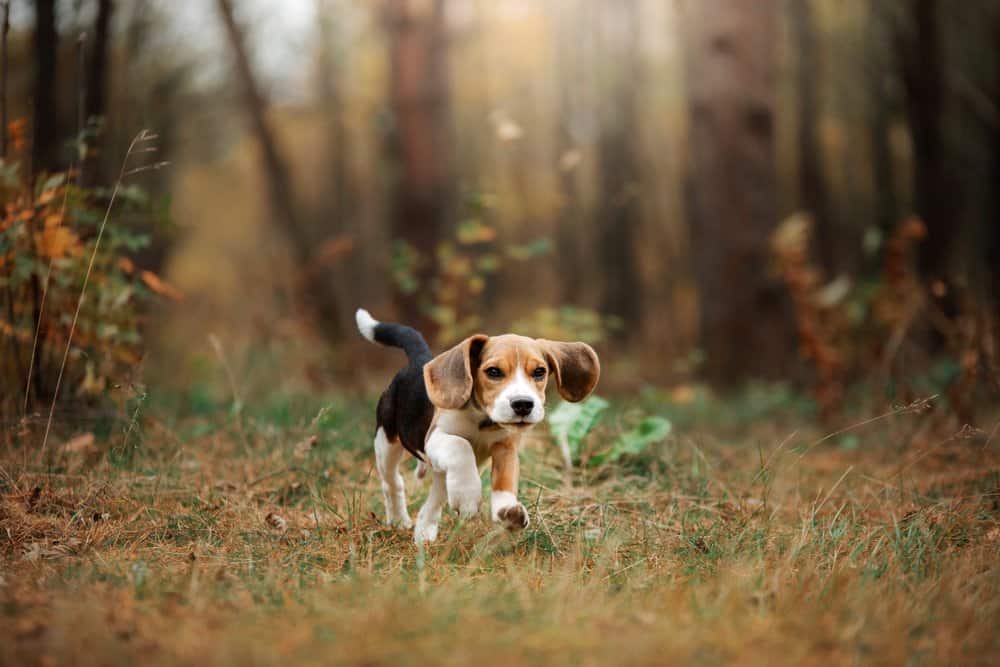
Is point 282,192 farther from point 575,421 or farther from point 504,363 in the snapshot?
point 504,363

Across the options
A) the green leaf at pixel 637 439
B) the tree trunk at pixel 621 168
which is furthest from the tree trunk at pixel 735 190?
the tree trunk at pixel 621 168

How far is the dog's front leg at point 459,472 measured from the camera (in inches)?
128

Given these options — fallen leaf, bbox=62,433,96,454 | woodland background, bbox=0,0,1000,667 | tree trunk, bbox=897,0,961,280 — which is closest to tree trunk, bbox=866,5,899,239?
woodland background, bbox=0,0,1000,667

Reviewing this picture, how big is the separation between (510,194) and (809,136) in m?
11.0

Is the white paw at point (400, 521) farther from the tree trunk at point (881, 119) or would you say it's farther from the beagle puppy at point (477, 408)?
the tree trunk at point (881, 119)

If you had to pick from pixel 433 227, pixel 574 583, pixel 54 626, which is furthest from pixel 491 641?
pixel 433 227

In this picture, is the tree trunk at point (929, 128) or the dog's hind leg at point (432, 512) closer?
the dog's hind leg at point (432, 512)

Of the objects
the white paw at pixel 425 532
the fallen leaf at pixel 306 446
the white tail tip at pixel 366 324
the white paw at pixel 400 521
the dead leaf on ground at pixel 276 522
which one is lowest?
the white paw at pixel 400 521

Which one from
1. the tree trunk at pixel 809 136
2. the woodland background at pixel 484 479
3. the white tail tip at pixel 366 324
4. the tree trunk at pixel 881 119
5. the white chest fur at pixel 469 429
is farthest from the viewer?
the tree trunk at pixel 881 119

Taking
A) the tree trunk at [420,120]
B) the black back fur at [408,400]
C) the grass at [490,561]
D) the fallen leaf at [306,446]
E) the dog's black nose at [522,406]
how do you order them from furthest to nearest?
1. the tree trunk at [420,120]
2. the fallen leaf at [306,446]
3. the black back fur at [408,400]
4. the dog's black nose at [522,406]
5. the grass at [490,561]

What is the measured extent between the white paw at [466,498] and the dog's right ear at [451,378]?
281mm

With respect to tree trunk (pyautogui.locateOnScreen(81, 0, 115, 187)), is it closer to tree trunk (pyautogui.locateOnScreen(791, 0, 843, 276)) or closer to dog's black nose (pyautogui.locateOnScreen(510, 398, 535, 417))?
dog's black nose (pyautogui.locateOnScreen(510, 398, 535, 417))

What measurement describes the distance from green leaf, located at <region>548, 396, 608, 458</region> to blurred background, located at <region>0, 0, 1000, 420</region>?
1886 millimetres

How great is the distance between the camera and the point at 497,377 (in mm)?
3279
